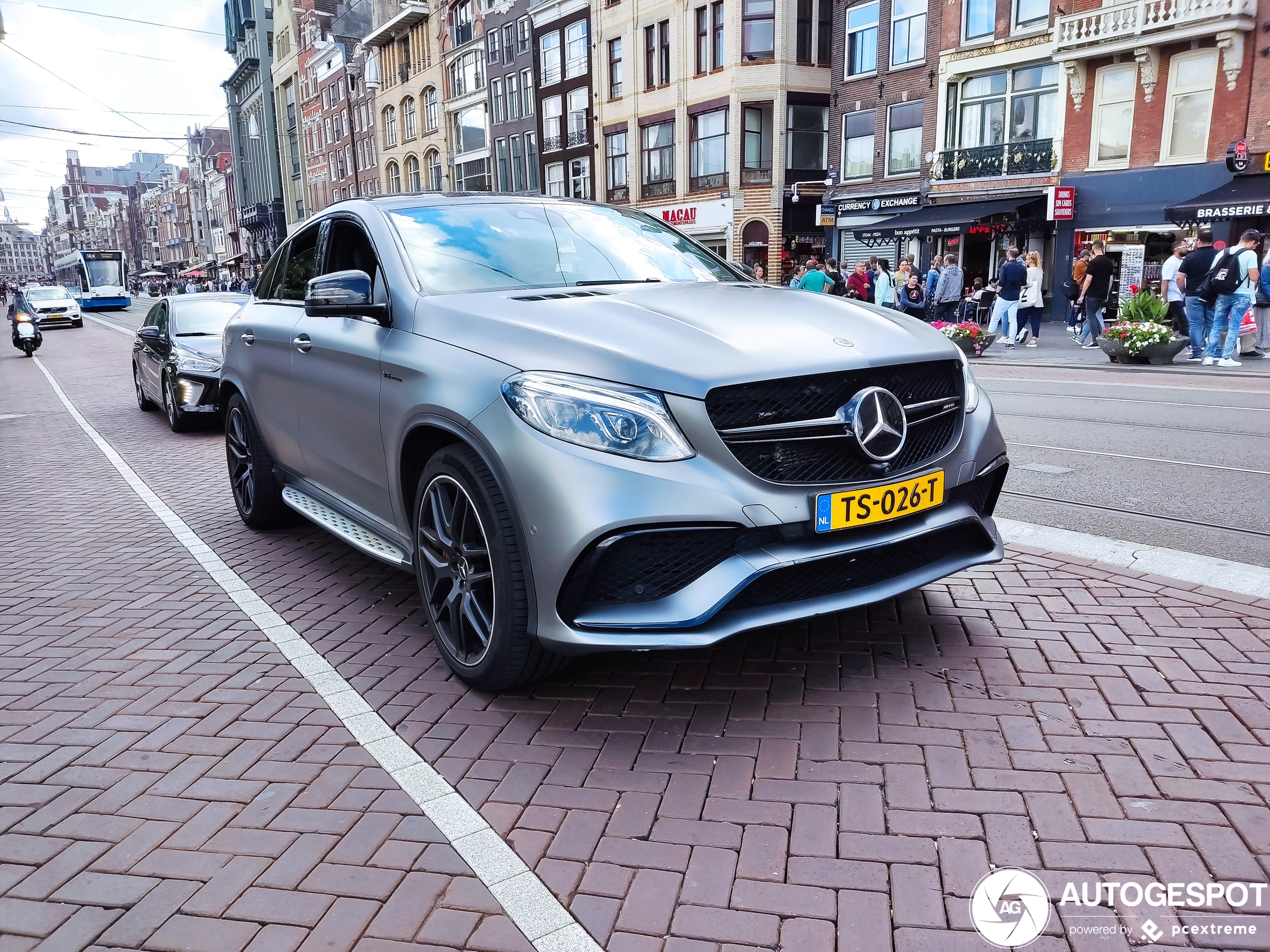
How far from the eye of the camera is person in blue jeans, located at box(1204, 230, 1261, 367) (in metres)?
13.1

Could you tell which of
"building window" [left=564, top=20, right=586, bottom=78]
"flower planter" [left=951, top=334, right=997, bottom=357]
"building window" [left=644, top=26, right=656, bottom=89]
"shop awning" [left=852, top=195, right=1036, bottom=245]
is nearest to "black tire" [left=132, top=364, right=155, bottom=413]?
"flower planter" [left=951, top=334, right=997, bottom=357]

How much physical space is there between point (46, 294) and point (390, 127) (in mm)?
26426

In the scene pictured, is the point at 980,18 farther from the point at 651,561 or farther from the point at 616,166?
the point at 651,561

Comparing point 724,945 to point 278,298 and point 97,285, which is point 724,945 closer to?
point 278,298

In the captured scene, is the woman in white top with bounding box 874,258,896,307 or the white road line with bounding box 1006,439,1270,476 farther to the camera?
the woman in white top with bounding box 874,258,896,307

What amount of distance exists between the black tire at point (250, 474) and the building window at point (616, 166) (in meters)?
33.4

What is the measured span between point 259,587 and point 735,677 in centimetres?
260

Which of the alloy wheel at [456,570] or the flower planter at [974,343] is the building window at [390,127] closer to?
the flower planter at [974,343]

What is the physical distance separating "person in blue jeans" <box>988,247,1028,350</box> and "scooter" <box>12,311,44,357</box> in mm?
21883

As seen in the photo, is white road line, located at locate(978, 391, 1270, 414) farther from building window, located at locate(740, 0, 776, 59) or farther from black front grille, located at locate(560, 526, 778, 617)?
building window, located at locate(740, 0, 776, 59)

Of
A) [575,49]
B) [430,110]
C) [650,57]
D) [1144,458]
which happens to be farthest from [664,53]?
[1144,458]

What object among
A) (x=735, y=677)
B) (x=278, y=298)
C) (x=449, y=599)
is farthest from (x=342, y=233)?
(x=735, y=677)

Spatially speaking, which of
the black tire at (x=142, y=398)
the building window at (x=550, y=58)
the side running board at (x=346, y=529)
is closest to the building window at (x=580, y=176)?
the building window at (x=550, y=58)

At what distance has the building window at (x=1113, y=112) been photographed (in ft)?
76.0
